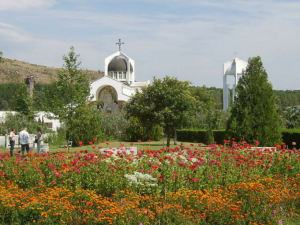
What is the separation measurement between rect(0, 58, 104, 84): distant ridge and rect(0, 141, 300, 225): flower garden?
228ft

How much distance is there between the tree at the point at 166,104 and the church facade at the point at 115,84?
19555 mm

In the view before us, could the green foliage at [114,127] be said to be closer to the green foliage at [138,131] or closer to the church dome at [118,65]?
the green foliage at [138,131]

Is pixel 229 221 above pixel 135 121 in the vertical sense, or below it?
below

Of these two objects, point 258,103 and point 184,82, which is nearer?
point 258,103

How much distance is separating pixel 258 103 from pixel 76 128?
13.2 meters

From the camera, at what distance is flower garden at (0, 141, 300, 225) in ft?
18.9

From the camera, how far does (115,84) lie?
4672cm

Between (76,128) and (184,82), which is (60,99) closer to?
(76,128)

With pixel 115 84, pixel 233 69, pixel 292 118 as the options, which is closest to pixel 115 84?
pixel 115 84

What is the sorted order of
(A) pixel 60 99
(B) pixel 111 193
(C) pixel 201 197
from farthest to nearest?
1. (A) pixel 60 99
2. (B) pixel 111 193
3. (C) pixel 201 197

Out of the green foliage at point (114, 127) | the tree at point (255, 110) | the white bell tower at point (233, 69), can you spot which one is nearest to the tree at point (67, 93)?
the tree at point (255, 110)

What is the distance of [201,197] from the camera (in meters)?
6.36

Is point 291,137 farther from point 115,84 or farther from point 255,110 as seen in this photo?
point 115,84

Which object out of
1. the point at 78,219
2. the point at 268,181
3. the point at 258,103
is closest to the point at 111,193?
the point at 78,219
